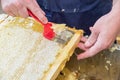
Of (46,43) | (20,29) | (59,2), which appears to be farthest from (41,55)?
(59,2)

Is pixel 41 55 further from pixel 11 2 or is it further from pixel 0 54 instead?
pixel 11 2

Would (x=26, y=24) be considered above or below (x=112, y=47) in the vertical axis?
above

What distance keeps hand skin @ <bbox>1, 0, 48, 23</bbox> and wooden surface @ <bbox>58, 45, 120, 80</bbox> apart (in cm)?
24

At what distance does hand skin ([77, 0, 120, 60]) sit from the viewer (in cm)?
110

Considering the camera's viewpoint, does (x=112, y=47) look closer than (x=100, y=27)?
No

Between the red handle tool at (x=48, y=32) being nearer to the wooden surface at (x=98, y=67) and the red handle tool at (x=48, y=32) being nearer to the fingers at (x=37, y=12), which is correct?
the fingers at (x=37, y=12)

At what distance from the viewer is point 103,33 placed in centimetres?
110

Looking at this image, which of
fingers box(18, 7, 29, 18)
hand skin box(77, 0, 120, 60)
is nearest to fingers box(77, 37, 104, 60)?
hand skin box(77, 0, 120, 60)

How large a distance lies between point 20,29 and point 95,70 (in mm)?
359

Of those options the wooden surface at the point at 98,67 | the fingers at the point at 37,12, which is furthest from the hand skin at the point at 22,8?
the wooden surface at the point at 98,67

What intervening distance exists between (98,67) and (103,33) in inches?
6.2

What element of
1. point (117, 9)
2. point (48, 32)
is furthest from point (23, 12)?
point (117, 9)

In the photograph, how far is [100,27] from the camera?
3.67ft

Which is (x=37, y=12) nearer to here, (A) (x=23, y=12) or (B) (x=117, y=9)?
(A) (x=23, y=12)
